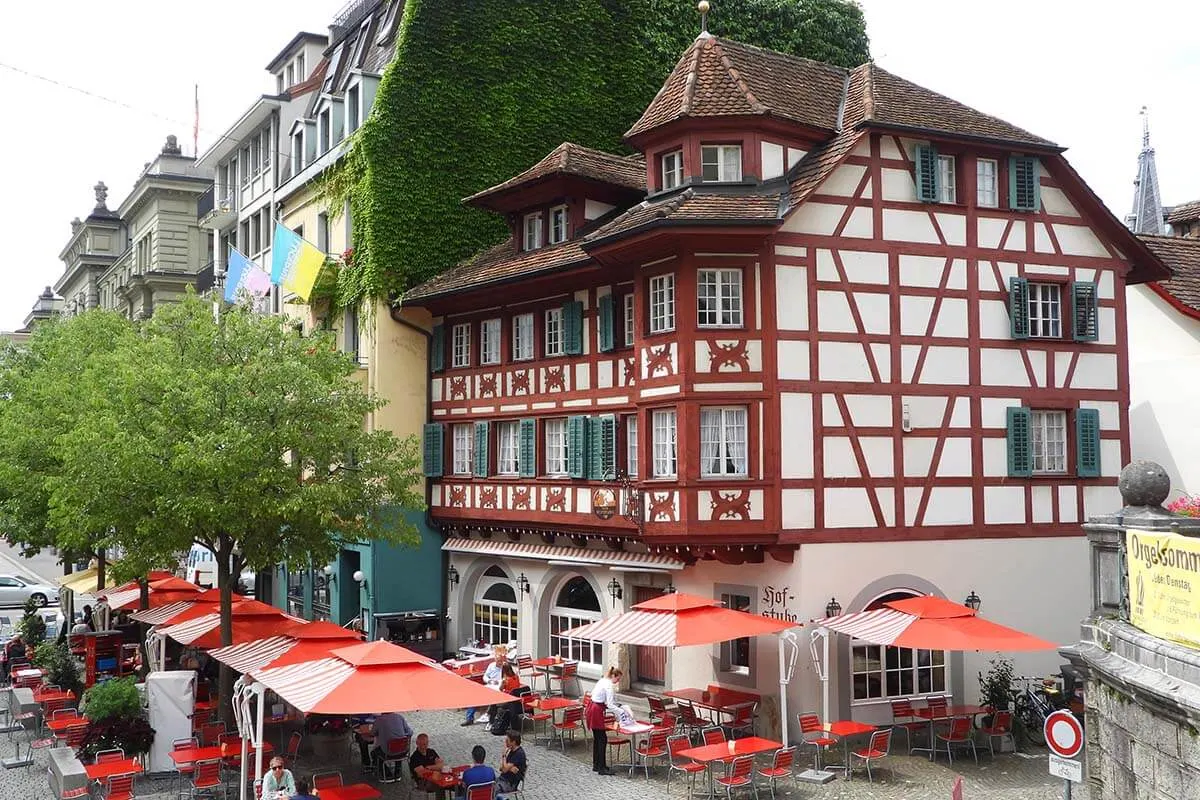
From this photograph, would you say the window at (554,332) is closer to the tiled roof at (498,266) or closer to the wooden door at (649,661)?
the tiled roof at (498,266)

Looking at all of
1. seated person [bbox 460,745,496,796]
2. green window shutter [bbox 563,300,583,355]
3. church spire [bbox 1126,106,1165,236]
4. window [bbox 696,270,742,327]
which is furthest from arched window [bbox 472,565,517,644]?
church spire [bbox 1126,106,1165,236]

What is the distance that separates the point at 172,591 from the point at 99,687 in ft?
30.4

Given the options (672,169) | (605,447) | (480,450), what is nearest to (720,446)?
(605,447)

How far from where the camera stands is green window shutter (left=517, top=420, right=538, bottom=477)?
27297mm

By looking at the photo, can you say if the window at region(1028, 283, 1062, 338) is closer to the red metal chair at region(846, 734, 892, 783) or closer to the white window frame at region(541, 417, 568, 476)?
the red metal chair at region(846, 734, 892, 783)

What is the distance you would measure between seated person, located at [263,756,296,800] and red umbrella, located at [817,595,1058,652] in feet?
29.9

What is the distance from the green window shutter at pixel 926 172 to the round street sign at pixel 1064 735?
1284 cm

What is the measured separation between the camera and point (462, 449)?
3009 cm

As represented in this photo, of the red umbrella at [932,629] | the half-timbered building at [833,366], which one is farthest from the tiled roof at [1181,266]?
the red umbrella at [932,629]

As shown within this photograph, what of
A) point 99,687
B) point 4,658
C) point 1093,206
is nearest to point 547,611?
point 99,687

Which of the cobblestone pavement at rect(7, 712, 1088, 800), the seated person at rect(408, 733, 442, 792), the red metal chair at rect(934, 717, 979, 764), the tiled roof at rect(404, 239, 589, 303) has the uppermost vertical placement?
the tiled roof at rect(404, 239, 589, 303)

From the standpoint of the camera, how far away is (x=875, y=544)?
73.9 ft

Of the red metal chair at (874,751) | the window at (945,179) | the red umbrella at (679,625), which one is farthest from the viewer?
the window at (945,179)

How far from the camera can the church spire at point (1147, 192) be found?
2093 inches
